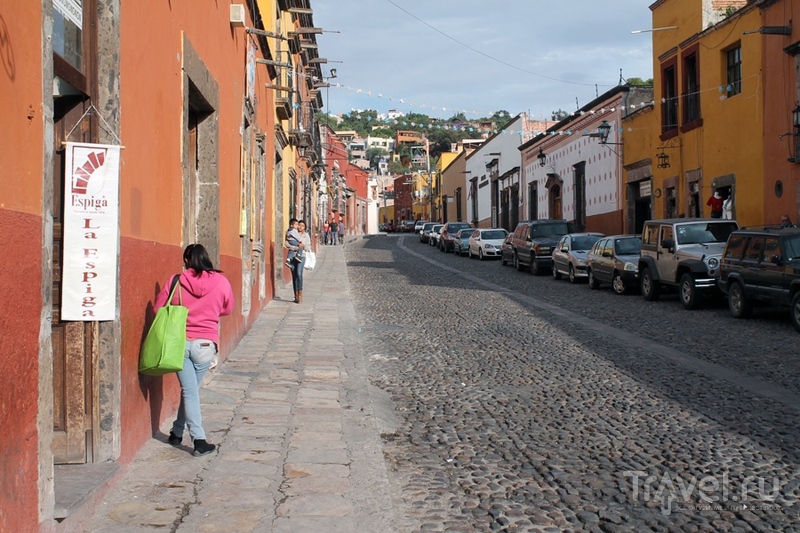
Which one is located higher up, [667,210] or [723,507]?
[667,210]

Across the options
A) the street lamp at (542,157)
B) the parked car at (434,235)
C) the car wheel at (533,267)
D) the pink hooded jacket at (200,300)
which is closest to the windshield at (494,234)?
the street lamp at (542,157)

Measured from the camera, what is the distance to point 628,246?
20.4 metres

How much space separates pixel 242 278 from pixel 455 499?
761 centimetres

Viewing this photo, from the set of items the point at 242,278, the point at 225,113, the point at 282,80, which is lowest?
the point at 242,278

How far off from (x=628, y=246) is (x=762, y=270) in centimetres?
701

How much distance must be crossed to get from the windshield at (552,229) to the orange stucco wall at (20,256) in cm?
2513

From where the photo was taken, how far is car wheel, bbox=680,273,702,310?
15703mm

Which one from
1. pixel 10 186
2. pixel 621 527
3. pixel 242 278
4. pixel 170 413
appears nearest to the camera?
pixel 10 186

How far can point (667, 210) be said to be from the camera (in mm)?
27453

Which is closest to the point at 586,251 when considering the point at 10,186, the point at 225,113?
the point at 225,113

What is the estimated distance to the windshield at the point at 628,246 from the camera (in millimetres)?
20234

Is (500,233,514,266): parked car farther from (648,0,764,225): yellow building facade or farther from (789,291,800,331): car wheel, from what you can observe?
(789,291,800,331): car wheel

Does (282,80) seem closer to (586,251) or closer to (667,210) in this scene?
(586,251)

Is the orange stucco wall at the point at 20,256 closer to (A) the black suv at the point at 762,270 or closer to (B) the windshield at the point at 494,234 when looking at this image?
(A) the black suv at the point at 762,270
